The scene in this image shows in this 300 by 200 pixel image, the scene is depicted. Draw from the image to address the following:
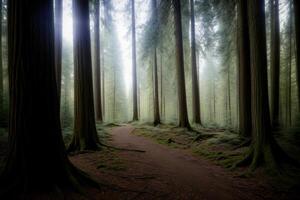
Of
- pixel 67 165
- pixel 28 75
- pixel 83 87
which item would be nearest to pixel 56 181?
pixel 67 165

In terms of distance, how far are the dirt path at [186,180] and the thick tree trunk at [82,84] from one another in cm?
166

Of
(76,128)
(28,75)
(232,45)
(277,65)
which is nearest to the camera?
(28,75)

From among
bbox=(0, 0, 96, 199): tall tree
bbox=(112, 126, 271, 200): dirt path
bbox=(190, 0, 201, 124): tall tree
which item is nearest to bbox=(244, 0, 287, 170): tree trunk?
bbox=(112, 126, 271, 200): dirt path

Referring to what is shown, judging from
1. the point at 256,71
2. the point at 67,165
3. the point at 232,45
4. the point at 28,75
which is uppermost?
the point at 232,45

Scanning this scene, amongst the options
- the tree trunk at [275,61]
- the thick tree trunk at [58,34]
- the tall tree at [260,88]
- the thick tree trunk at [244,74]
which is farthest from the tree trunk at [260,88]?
the thick tree trunk at [58,34]

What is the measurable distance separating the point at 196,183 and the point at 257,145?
2.29 metres

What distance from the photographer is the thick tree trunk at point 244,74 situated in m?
6.91

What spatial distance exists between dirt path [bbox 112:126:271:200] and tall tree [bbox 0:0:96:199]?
1.56 meters

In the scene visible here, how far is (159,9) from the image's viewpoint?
1073 centimetres

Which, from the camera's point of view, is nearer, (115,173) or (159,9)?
(115,173)

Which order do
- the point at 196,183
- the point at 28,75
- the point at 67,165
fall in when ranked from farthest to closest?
the point at 196,183
the point at 67,165
the point at 28,75

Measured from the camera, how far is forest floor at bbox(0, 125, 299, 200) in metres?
3.32

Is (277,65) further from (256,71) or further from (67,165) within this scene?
(67,165)

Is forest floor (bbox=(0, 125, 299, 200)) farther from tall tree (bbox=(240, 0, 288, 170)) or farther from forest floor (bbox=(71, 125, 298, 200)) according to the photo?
tall tree (bbox=(240, 0, 288, 170))
